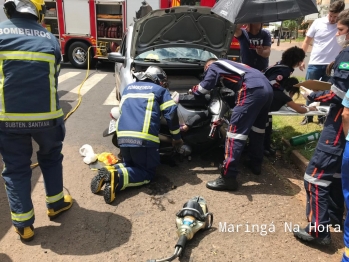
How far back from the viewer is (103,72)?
11.5 metres

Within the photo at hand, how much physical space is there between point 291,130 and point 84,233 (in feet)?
12.8

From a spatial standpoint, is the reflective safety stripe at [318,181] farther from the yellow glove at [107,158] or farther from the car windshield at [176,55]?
the car windshield at [176,55]

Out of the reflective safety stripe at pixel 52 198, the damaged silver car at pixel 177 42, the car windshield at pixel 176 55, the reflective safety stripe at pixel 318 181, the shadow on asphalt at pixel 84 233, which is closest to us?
the shadow on asphalt at pixel 84 233

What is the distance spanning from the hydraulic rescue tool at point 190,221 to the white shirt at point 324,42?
3.68 m

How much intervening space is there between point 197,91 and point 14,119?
2135 mm

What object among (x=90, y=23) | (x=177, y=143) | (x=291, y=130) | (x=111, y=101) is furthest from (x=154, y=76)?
(x=90, y=23)

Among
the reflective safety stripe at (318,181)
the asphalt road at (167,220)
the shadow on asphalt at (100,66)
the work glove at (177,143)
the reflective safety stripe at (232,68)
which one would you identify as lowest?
the shadow on asphalt at (100,66)

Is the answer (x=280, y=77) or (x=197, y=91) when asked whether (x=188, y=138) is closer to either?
(x=197, y=91)

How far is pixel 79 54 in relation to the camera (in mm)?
11836

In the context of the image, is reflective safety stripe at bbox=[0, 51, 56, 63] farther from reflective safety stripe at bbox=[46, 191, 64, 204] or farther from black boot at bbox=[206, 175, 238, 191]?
Answer: black boot at bbox=[206, 175, 238, 191]

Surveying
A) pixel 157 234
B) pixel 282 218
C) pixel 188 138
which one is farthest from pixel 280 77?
pixel 157 234

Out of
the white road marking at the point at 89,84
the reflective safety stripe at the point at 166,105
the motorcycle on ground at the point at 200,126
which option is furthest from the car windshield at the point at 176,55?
the white road marking at the point at 89,84

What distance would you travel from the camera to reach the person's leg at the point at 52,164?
2.84 m

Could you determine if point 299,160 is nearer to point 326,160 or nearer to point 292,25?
point 326,160
